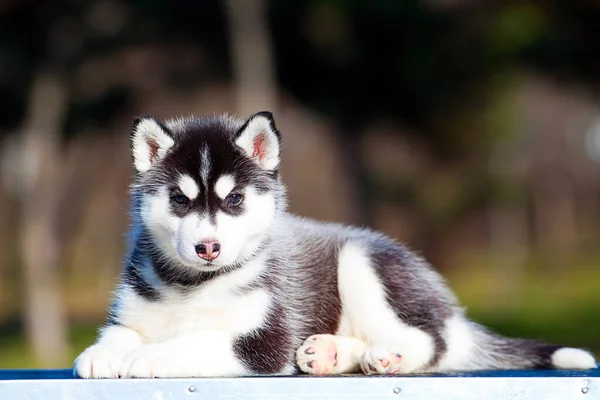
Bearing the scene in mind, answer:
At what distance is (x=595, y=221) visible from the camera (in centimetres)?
2789

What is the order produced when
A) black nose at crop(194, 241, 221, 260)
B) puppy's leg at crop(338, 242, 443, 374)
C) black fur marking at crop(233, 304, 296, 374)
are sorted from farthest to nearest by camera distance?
puppy's leg at crop(338, 242, 443, 374) → black fur marking at crop(233, 304, 296, 374) → black nose at crop(194, 241, 221, 260)

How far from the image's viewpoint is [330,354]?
4.67 meters

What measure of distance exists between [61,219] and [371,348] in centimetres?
1713

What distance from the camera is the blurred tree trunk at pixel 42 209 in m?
17.1

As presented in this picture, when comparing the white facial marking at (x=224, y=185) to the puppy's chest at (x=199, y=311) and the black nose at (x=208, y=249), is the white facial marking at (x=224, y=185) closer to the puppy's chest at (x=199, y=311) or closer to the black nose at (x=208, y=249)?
the black nose at (x=208, y=249)

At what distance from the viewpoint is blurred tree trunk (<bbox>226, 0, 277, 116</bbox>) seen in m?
17.9

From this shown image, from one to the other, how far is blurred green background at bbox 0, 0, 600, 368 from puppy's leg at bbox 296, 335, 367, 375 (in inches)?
443

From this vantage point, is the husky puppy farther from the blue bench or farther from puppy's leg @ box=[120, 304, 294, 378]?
the blue bench

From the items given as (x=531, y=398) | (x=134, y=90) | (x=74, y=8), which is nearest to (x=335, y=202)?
(x=134, y=90)

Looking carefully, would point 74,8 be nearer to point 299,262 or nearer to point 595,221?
point 299,262

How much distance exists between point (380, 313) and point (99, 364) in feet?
4.77

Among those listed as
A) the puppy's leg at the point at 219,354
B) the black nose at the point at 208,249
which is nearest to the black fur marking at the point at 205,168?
the black nose at the point at 208,249

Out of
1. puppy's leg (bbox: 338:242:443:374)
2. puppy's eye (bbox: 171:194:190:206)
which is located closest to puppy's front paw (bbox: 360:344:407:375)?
puppy's leg (bbox: 338:242:443:374)

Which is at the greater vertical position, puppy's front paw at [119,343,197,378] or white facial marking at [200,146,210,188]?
white facial marking at [200,146,210,188]
